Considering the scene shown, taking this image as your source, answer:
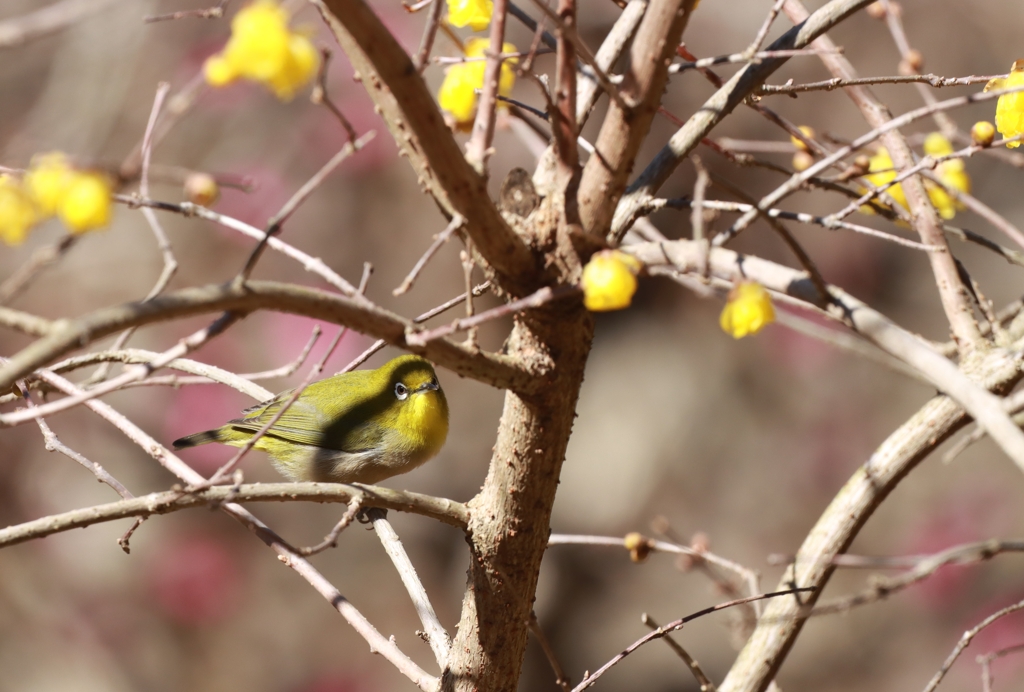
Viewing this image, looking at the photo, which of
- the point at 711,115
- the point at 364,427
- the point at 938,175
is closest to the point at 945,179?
the point at 938,175

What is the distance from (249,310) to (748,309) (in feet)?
2.14

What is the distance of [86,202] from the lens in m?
0.92

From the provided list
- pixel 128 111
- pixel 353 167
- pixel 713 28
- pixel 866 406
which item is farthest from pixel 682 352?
pixel 128 111

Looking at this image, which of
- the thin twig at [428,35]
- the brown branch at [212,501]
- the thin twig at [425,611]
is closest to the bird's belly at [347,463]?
the thin twig at [425,611]

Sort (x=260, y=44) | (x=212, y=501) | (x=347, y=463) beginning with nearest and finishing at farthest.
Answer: (x=260, y=44) → (x=212, y=501) → (x=347, y=463)

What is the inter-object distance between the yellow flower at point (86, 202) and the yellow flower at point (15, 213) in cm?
10

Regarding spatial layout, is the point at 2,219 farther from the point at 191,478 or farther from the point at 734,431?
the point at 734,431

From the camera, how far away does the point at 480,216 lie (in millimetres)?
1241

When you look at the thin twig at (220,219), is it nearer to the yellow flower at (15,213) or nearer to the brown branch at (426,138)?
the yellow flower at (15,213)

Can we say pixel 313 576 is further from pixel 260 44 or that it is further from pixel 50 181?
pixel 260 44

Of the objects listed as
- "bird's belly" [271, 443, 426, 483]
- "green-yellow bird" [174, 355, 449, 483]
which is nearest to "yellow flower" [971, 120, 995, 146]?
"green-yellow bird" [174, 355, 449, 483]

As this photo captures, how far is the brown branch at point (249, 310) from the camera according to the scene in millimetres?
889

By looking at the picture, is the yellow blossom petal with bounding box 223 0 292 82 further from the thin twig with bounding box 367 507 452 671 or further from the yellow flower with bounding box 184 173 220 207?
the thin twig with bounding box 367 507 452 671

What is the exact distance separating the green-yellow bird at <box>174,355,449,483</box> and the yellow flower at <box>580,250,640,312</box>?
238cm
